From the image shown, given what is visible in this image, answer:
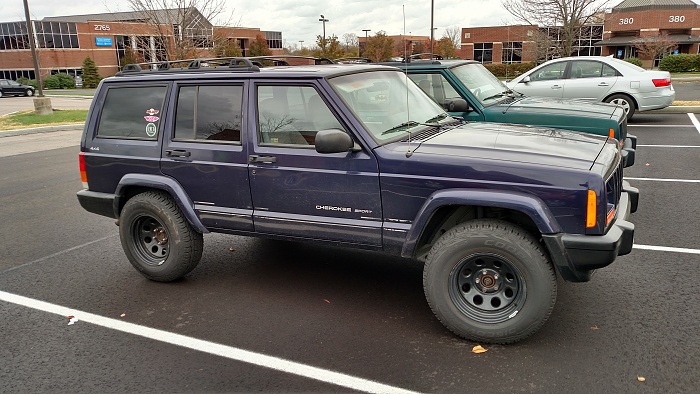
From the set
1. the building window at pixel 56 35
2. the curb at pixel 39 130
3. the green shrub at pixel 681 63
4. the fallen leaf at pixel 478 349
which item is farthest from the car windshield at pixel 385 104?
the building window at pixel 56 35

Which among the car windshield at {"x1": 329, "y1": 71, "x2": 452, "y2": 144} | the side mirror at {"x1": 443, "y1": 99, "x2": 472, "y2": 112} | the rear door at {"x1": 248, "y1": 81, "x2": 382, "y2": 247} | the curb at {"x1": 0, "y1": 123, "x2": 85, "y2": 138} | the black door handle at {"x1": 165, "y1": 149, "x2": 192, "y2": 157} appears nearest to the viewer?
the rear door at {"x1": 248, "y1": 81, "x2": 382, "y2": 247}

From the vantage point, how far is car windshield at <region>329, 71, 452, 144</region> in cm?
417

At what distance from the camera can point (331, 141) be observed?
12.3 feet

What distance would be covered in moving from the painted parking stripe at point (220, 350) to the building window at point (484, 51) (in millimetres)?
59717

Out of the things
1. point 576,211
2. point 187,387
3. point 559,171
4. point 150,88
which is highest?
point 150,88

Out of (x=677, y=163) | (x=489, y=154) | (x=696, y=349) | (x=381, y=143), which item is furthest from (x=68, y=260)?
(x=677, y=163)

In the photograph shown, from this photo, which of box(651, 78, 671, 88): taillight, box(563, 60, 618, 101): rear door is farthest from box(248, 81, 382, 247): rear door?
box(651, 78, 671, 88): taillight

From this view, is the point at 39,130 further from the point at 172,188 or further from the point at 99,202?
the point at 172,188

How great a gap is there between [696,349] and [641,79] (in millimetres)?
11200

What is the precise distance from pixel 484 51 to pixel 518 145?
59983mm

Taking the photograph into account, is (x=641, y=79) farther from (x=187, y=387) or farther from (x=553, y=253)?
(x=187, y=387)

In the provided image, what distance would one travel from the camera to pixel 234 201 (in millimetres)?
4473

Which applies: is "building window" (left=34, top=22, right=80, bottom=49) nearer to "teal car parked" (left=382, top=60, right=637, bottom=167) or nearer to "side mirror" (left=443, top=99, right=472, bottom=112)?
"teal car parked" (left=382, top=60, right=637, bottom=167)

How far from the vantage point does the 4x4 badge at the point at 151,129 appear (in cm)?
481
